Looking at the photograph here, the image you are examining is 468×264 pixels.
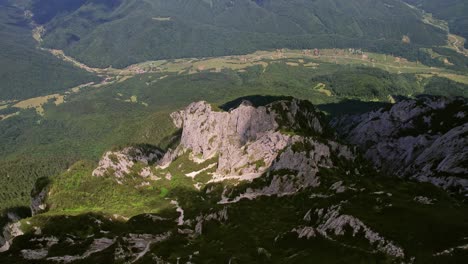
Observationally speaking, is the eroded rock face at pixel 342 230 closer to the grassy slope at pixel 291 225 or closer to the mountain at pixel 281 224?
the mountain at pixel 281 224

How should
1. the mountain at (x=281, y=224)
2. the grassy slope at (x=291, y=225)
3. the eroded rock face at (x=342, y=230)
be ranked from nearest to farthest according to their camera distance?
1. the eroded rock face at (x=342, y=230)
2. the grassy slope at (x=291, y=225)
3. the mountain at (x=281, y=224)

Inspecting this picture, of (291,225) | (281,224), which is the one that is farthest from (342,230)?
(281,224)

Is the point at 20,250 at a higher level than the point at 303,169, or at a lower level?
lower

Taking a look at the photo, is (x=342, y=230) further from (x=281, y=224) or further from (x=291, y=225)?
(x=281, y=224)

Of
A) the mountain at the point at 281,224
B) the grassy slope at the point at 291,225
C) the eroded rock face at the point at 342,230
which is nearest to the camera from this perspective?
the eroded rock face at the point at 342,230

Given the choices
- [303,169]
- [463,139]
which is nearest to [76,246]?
[303,169]

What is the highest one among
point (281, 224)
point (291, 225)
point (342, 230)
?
point (342, 230)

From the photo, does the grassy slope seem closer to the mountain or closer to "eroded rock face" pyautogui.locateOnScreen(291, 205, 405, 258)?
the mountain

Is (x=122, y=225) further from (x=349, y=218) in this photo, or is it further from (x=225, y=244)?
(x=349, y=218)

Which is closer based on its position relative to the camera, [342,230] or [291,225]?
[342,230]

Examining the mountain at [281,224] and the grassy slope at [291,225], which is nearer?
the grassy slope at [291,225]

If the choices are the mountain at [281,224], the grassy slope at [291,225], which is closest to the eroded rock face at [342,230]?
the mountain at [281,224]
